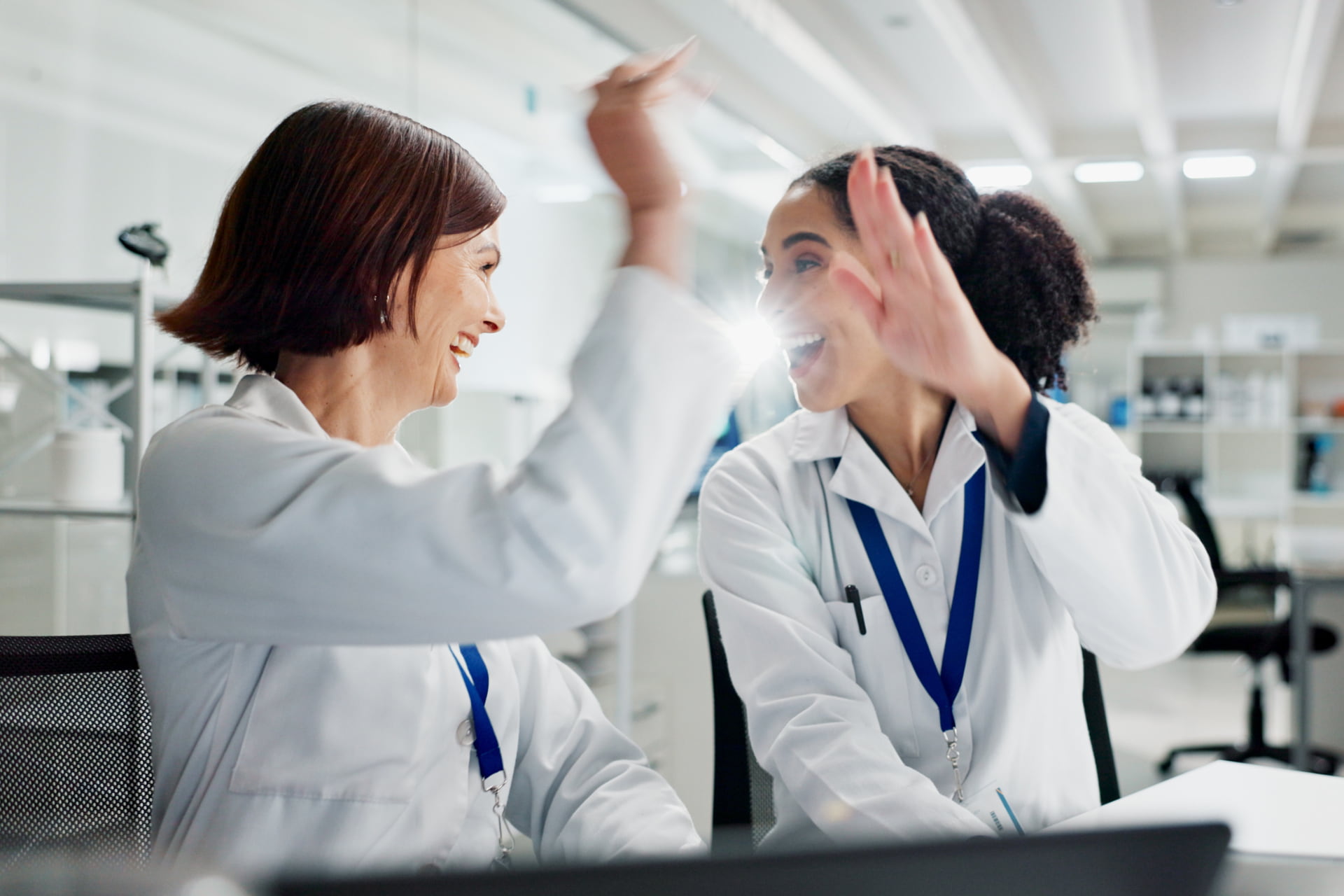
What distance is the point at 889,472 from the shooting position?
1454 mm

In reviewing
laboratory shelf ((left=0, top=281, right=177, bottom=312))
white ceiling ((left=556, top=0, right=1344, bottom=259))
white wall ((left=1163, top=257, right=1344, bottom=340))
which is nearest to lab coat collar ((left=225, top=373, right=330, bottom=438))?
laboratory shelf ((left=0, top=281, right=177, bottom=312))

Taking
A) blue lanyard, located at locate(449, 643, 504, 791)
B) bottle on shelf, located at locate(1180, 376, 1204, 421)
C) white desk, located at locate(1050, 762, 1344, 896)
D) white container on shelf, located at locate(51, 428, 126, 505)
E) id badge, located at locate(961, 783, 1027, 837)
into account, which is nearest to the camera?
white desk, located at locate(1050, 762, 1344, 896)

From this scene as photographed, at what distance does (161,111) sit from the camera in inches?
118

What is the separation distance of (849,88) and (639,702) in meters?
3.66

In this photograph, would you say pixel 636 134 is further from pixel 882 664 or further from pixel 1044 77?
pixel 1044 77

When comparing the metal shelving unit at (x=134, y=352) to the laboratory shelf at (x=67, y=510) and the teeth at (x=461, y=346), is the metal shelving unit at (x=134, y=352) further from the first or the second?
the teeth at (x=461, y=346)

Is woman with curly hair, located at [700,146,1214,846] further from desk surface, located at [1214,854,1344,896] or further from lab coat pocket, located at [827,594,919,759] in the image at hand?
desk surface, located at [1214,854,1344,896]

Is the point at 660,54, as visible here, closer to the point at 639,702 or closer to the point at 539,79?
the point at 639,702

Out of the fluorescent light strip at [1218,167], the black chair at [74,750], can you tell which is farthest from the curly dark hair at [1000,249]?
the fluorescent light strip at [1218,167]

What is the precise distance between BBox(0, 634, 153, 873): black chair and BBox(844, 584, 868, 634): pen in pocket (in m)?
0.82

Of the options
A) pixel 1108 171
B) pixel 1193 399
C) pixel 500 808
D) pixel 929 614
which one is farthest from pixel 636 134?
pixel 1193 399

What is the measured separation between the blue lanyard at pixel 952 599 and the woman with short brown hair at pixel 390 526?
0.37 metres

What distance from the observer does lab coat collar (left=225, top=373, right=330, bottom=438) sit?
990 mm

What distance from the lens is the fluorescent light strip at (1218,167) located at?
7316 millimetres
